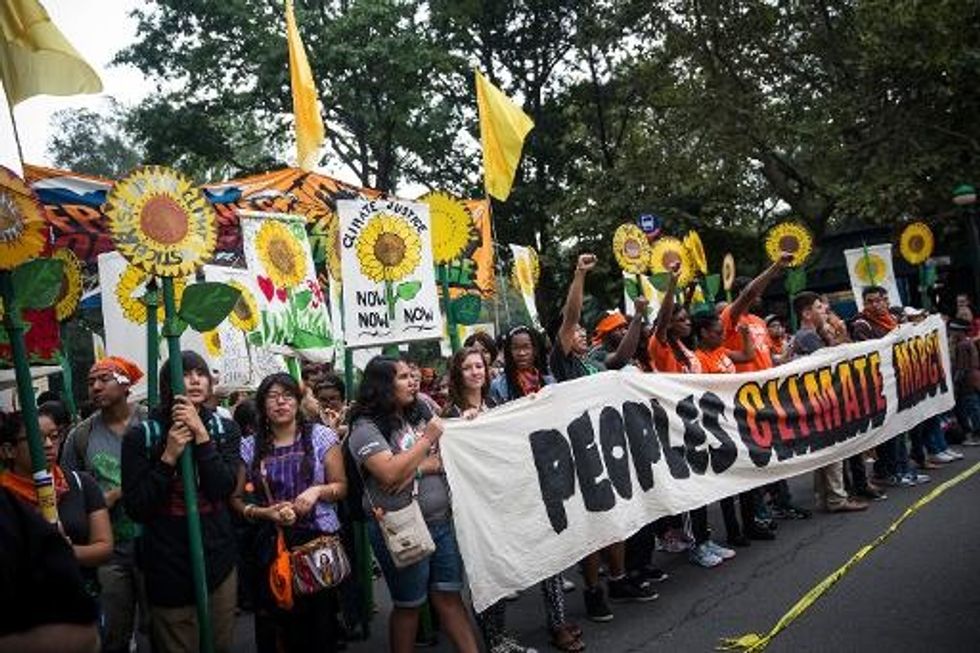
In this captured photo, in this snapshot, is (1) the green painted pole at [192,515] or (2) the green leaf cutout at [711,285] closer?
(1) the green painted pole at [192,515]

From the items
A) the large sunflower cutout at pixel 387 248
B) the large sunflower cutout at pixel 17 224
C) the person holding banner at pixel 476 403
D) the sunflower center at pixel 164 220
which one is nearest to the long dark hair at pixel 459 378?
the person holding banner at pixel 476 403

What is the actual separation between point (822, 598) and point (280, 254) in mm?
4339

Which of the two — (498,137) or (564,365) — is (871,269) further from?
(564,365)

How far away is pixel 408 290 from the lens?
5609mm

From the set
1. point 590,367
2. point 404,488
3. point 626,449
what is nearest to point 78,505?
point 404,488

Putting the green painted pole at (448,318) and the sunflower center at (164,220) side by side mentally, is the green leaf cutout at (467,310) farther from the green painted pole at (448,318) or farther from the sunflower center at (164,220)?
the sunflower center at (164,220)

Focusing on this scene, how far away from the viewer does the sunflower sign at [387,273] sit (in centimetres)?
534

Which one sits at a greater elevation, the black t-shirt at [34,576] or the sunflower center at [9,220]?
the sunflower center at [9,220]

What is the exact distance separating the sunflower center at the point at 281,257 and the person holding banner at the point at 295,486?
2.38m

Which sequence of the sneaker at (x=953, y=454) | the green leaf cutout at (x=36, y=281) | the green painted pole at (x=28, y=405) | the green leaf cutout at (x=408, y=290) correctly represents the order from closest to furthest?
the green painted pole at (x=28, y=405)
the green leaf cutout at (x=36, y=281)
the green leaf cutout at (x=408, y=290)
the sneaker at (x=953, y=454)

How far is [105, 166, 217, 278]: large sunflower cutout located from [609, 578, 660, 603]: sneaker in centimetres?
336

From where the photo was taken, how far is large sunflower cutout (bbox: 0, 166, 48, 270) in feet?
10.8

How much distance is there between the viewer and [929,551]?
19.8ft

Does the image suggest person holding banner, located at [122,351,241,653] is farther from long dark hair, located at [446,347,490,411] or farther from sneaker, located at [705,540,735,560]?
sneaker, located at [705,540,735,560]
